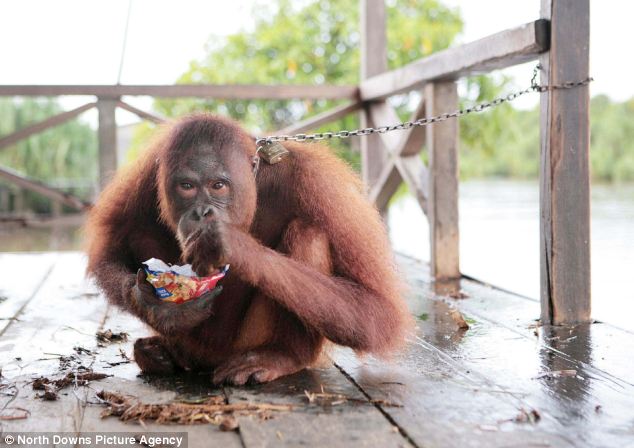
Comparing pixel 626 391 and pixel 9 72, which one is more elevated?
pixel 9 72

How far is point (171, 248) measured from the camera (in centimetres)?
276

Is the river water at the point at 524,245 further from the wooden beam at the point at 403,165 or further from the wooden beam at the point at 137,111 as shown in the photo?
the wooden beam at the point at 137,111

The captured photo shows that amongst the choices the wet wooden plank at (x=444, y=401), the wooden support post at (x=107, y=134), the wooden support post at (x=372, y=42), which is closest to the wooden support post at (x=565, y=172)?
the wet wooden plank at (x=444, y=401)

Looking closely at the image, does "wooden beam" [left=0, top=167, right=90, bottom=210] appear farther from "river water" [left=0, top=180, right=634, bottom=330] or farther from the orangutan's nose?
the orangutan's nose

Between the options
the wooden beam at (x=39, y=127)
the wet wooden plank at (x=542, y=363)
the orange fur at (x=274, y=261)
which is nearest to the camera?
the wet wooden plank at (x=542, y=363)

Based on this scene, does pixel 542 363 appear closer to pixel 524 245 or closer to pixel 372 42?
pixel 372 42

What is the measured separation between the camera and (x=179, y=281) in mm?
2342

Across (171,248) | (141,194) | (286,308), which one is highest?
(141,194)

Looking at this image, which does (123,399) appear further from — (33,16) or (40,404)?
(33,16)

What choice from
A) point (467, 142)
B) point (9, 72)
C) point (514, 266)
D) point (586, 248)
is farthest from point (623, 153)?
point (586, 248)

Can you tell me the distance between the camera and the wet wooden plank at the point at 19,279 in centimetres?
397

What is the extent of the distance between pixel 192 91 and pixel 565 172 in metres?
3.16

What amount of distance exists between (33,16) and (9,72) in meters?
0.81

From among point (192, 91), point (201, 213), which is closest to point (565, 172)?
point (201, 213)
